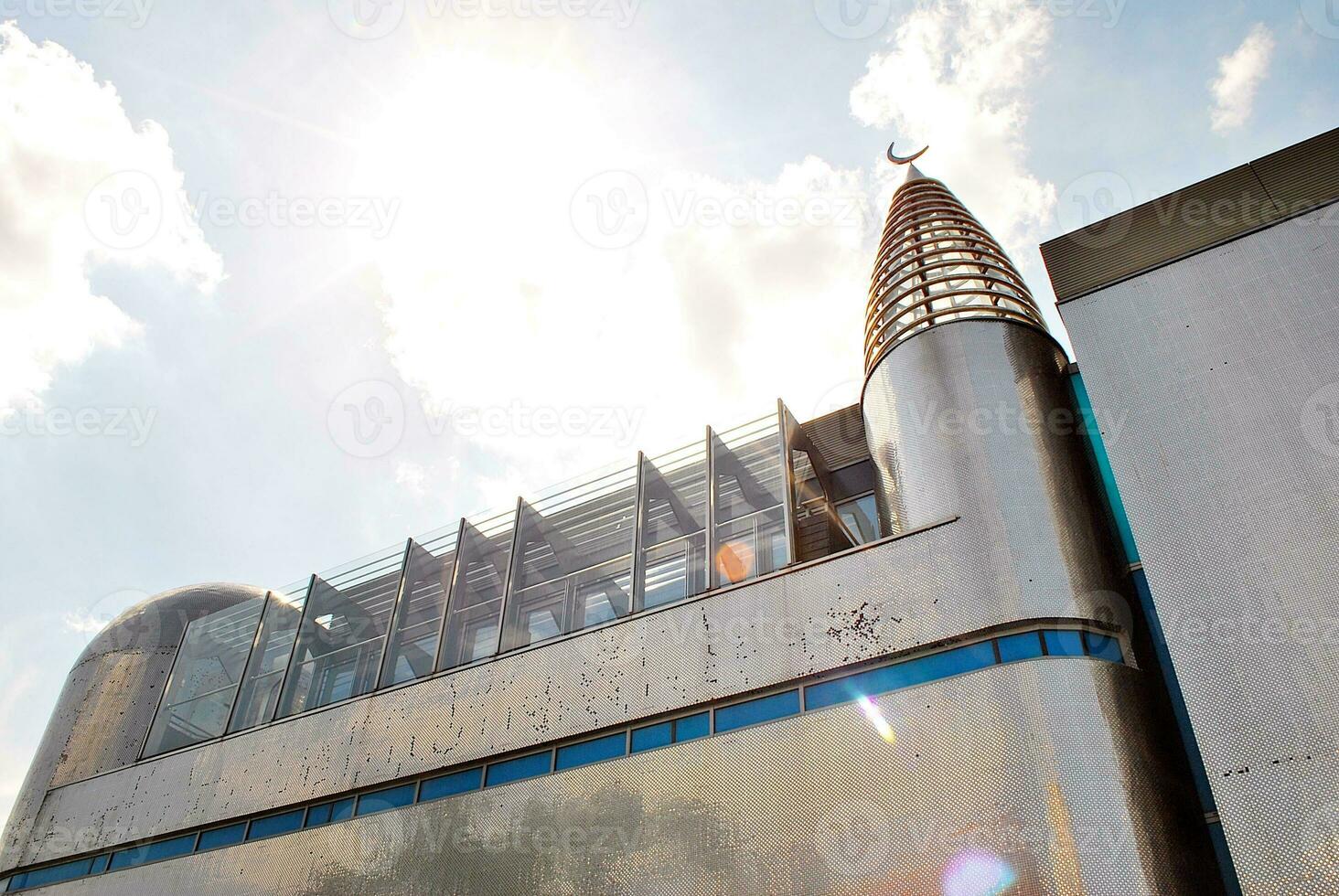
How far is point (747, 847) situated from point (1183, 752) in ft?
20.5

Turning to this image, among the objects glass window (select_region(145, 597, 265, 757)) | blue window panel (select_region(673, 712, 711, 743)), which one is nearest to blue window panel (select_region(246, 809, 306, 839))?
glass window (select_region(145, 597, 265, 757))

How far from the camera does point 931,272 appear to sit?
18906mm

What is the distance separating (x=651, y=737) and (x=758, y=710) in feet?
6.79

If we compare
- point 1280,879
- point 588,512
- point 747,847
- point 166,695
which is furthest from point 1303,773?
point 166,695

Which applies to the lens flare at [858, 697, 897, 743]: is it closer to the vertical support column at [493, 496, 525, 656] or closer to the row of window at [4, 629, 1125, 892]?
the row of window at [4, 629, 1125, 892]

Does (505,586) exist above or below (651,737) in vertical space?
above

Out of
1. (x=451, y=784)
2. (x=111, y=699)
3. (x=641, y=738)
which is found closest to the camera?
(x=641, y=738)

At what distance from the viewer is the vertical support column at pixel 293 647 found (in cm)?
2237

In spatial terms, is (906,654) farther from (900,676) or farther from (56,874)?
(56,874)

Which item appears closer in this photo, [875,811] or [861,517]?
[875,811]

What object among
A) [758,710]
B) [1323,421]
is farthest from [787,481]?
[1323,421]

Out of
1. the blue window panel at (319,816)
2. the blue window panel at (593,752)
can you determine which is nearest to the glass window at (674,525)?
the blue window panel at (593,752)

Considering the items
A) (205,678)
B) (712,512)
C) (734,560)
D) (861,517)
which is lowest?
(734,560)

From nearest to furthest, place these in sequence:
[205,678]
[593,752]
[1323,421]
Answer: [1323,421] < [593,752] < [205,678]
